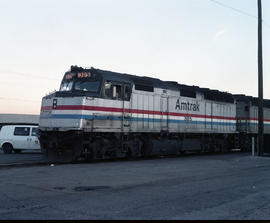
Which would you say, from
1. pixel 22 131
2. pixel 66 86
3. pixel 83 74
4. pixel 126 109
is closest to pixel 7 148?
pixel 22 131

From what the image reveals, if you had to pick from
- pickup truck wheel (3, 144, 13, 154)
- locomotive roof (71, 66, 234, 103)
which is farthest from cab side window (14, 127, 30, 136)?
A: locomotive roof (71, 66, 234, 103)

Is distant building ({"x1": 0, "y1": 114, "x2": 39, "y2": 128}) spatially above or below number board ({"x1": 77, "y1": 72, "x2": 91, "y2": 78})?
above

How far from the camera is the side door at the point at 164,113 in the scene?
63.2ft

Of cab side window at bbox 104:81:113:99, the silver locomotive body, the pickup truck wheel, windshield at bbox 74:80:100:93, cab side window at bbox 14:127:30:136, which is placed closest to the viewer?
the silver locomotive body

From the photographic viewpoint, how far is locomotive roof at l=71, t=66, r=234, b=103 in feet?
54.6

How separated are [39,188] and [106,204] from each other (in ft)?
8.40

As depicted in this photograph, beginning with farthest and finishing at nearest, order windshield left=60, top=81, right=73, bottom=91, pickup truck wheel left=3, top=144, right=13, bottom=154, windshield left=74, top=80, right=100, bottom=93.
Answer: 1. pickup truck wheel left=3, top=144, right=13, bottom=154
2. windshield left=60, top=81, right=73, bottom=91
3. windshield left=74, top=80, right=100, bottom=93

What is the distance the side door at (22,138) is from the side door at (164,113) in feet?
30.3

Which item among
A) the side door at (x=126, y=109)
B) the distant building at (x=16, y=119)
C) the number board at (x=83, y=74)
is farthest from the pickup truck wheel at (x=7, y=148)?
the distant building at (x=16, y=119)

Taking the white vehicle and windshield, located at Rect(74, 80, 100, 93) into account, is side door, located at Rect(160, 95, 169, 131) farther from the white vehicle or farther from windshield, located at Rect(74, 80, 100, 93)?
the white vehicle

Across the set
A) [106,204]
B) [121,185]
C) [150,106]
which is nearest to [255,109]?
[150,106]

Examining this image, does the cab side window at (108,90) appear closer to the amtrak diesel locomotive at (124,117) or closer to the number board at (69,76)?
the amtrak diesel locomotive at (124,117)

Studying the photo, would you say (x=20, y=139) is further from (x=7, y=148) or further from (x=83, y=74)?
(x=83, y=74)

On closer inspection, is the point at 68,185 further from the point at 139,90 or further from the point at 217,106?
the point at 217,106
